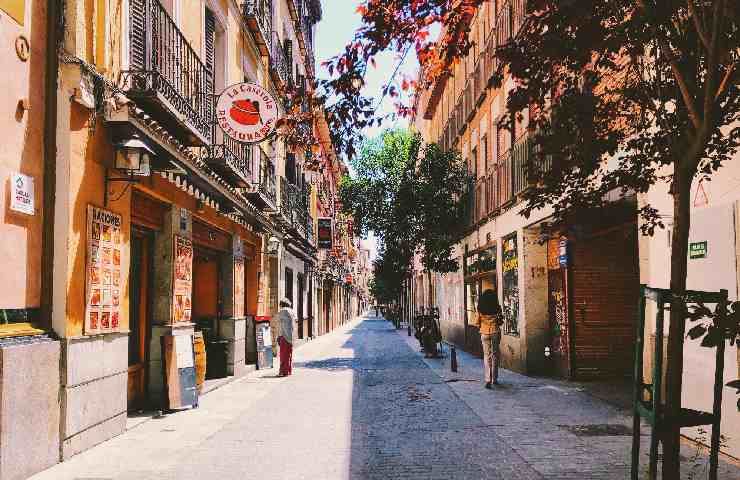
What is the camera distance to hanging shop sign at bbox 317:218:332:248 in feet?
123

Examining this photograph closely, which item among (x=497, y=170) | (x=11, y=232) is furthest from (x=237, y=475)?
(x=497, y=170)

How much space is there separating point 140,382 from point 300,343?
1892 centimetres

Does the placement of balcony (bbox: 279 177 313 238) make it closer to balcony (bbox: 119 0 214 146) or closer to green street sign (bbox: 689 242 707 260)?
balcony (bbox: 119 0 214 146)

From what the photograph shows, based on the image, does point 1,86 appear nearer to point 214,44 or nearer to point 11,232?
point 11,232

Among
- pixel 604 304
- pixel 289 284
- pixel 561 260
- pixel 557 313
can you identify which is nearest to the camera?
pixel 604 304

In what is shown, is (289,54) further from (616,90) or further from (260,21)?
(616,90)

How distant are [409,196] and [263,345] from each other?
8488mm

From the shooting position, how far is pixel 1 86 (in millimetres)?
6219

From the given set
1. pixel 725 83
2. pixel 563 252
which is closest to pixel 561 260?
pixel 563 252

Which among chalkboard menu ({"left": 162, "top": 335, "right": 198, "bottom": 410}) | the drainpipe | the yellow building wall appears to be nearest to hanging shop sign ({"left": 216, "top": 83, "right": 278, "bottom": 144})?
chalkboard menu ({"left": 162, "top": 335, "right": 198, "bottom": 410})

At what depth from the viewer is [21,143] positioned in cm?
660

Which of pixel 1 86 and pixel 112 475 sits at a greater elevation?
pixel 1 86

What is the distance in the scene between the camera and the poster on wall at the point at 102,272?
759cm

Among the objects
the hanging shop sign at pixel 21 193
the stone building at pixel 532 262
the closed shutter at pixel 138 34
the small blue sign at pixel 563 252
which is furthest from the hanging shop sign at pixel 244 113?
the small blue sign at pixel 563 252
